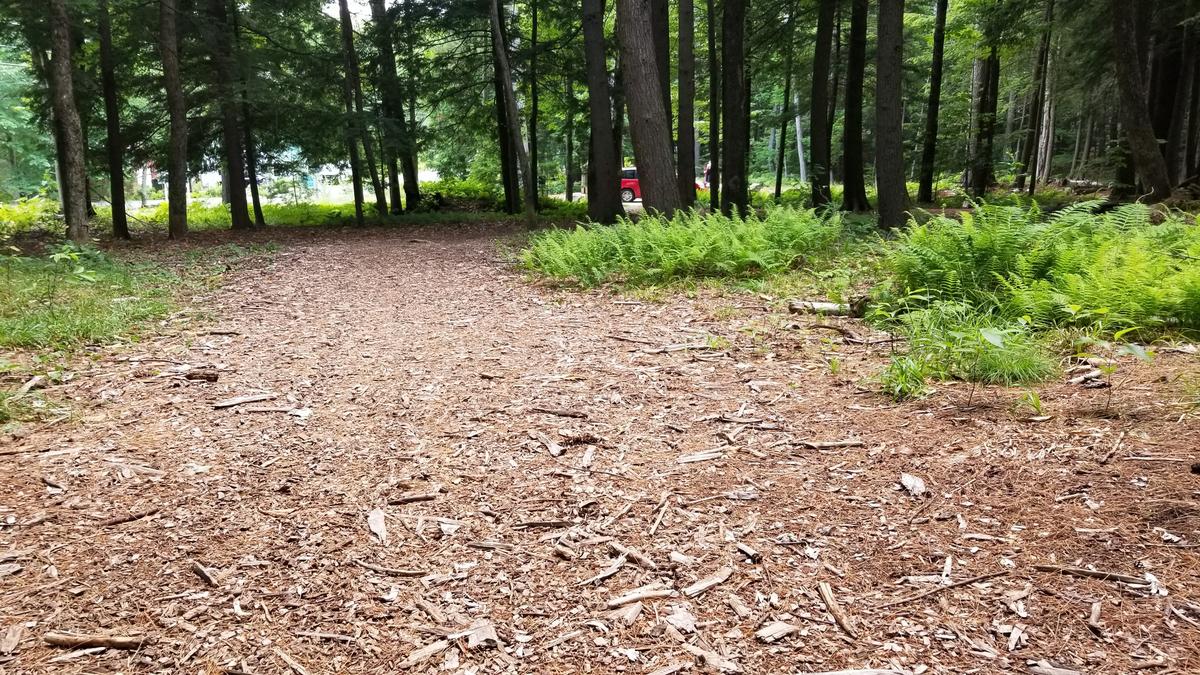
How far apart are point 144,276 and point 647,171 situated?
6730 mm

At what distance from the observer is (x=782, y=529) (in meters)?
2.52

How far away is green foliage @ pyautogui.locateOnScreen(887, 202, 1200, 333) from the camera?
14.1ft

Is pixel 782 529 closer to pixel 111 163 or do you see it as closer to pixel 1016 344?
pixel 1016 344

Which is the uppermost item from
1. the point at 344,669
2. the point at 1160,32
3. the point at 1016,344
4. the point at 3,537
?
the point at 1160,32

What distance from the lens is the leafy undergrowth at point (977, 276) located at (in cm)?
389

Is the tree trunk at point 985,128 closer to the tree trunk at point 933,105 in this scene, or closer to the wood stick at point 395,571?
the tree trunk at point 933,105

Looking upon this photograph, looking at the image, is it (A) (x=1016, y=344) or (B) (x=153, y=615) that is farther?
(A) (x=1016, y=344)

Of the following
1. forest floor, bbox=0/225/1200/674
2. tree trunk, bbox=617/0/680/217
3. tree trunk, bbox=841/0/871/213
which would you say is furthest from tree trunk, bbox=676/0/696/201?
forest floor, bbox=0/225/1200/674

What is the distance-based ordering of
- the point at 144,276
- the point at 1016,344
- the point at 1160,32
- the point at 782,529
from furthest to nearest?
the point at 1160,32, the point at 144,276, the point at 1016,344, the point at 782,529

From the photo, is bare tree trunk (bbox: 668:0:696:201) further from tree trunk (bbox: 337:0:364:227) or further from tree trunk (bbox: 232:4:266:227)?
tree trunk (bbox: 232:4:266:227)

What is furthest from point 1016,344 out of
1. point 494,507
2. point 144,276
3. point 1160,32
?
point 1160,32

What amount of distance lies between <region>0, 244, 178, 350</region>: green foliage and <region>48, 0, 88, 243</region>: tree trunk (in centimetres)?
176

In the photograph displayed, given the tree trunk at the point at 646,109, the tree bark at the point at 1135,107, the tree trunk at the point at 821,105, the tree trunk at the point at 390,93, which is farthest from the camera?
the tree trunk at the point at 390,93

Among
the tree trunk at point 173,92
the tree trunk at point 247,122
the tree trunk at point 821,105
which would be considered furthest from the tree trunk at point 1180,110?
the tree trunk at point 173,92
